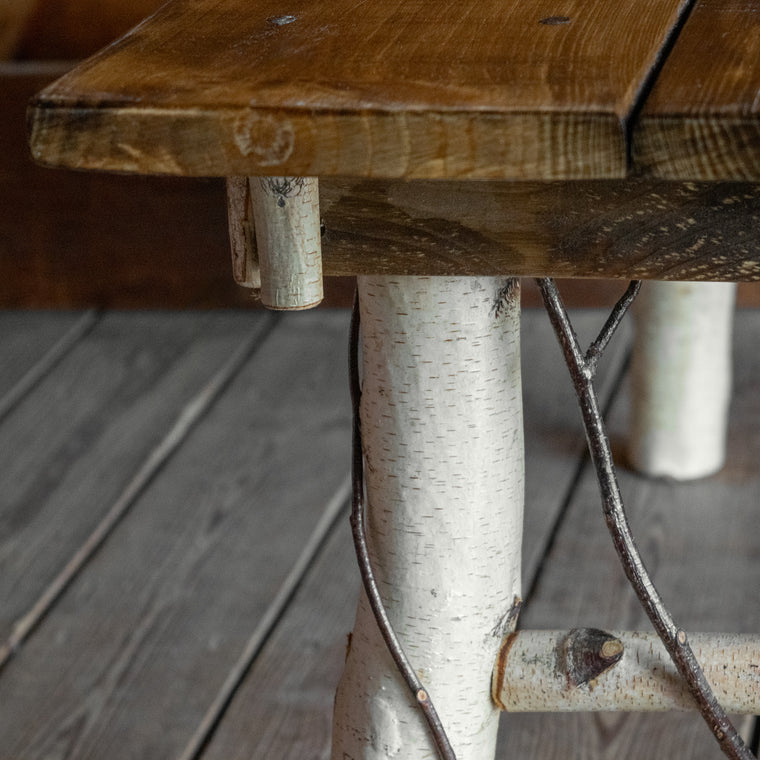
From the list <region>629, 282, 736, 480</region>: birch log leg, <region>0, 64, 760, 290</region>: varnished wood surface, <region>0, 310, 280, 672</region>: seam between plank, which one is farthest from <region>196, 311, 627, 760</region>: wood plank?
<region>0, 64, 760, 290</region>: varnished wood surface

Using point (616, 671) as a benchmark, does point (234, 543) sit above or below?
below

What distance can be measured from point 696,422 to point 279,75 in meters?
0.89

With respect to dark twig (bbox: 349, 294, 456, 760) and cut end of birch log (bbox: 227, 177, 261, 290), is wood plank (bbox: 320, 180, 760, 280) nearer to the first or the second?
cut end of birch log (bbox: 227, 177, 261, 290)

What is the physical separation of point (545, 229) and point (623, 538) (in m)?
0.16

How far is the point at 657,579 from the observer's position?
3.66 ft

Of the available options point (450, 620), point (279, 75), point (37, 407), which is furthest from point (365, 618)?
point (37, 407)

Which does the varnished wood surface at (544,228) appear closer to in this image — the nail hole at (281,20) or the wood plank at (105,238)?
the nail hole at (281,20)

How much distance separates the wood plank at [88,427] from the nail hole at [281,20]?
0.74 metres

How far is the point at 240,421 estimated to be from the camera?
4.69 feet

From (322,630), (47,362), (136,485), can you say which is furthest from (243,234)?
(47,362)

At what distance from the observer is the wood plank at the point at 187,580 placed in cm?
98

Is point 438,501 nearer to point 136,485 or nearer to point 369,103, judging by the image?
point 369,103

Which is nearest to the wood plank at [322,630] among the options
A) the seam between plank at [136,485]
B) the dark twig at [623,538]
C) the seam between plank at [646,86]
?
the seam between plank at [136,485]

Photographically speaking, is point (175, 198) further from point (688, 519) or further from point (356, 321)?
point (356, 321)
